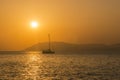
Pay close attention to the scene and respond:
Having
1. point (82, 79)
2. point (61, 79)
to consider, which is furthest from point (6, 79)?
point (82, 79)

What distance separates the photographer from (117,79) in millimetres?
52875

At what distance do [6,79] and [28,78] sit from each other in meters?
3.97

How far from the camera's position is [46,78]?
55.8m

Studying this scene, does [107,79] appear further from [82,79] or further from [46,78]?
[46,78]

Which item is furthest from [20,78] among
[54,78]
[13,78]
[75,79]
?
[75,79]

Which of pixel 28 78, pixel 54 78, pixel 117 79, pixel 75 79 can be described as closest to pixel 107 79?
pixel 117 79

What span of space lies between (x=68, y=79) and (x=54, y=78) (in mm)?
2894

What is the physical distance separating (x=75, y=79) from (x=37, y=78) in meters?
6.91

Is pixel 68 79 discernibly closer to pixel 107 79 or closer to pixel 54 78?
pixel 54 78

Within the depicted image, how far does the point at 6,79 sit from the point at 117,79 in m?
18.3

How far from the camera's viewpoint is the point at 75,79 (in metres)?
53.7

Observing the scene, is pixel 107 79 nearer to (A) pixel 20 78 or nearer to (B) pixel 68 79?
(B) pixel 68 79

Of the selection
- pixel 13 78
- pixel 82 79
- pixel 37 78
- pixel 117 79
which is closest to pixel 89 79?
pixel 82 79

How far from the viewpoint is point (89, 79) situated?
174 feet
